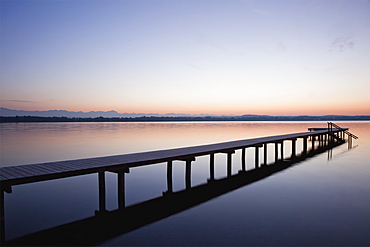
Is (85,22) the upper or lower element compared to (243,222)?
upper

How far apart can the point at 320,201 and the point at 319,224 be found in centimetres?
211

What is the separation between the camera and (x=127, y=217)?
22.1 feet

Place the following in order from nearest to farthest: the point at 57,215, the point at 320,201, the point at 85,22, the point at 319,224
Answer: the point at 319,224
the point at 57,215
the point at 320,201
the point at 85,22

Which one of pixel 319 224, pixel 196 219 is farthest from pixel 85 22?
pixel 319 224

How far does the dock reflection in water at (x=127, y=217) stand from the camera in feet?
18.2

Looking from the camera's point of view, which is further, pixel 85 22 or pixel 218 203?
pixel 85 22

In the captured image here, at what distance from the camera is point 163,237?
5.63 m

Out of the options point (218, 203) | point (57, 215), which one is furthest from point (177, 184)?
point (57, 215)

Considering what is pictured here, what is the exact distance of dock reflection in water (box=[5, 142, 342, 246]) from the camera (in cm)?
555

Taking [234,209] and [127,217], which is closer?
[127,217]

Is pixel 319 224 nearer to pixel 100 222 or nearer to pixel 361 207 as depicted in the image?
pixel 361 207

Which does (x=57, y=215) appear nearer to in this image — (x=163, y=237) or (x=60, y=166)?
(x=60, y=166)

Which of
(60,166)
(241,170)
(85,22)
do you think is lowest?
(241,170)

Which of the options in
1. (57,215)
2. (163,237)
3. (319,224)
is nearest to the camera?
(163,237)
